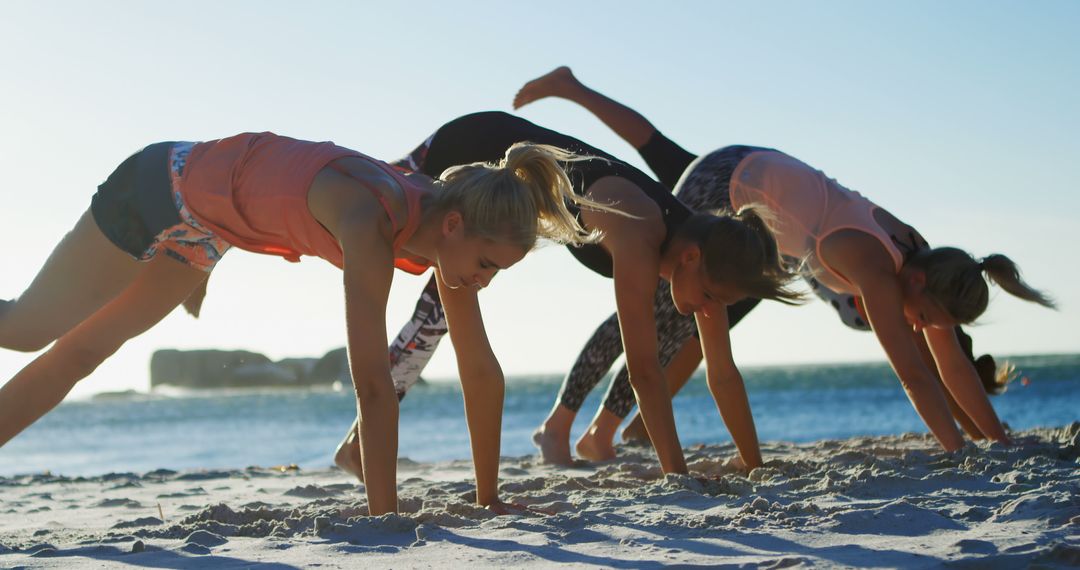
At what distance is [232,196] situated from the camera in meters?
3.17

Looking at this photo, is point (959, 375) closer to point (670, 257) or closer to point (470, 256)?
point (670, 257)

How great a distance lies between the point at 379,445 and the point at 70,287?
4.22ft

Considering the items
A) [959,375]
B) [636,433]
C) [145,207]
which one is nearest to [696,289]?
[959,375]

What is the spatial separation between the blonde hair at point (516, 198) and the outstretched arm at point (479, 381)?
33cm

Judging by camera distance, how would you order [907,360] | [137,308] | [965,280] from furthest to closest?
[965,280] → [907,360] → [137,308]

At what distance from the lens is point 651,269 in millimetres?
3676

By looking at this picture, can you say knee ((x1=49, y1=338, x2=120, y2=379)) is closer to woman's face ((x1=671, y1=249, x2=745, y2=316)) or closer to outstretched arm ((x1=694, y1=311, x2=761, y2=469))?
woman's face ((x1=671, y1=249, x2=745, y2=316))

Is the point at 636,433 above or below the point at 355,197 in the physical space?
below

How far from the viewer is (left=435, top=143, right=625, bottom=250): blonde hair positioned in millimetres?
2912

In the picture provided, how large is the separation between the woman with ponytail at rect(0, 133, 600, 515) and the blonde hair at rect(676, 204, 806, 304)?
66 centimetres

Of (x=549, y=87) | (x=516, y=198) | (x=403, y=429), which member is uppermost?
(x=549, y=87)

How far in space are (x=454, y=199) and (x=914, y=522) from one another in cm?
151

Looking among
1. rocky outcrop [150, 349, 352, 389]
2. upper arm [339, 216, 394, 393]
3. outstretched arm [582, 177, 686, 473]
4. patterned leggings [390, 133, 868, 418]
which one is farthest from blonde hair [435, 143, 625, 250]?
rocky outcrop [150, 349, 352, 389]

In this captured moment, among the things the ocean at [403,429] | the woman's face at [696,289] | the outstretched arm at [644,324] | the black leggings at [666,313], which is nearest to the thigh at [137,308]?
the outstretched arm at [644,324]
